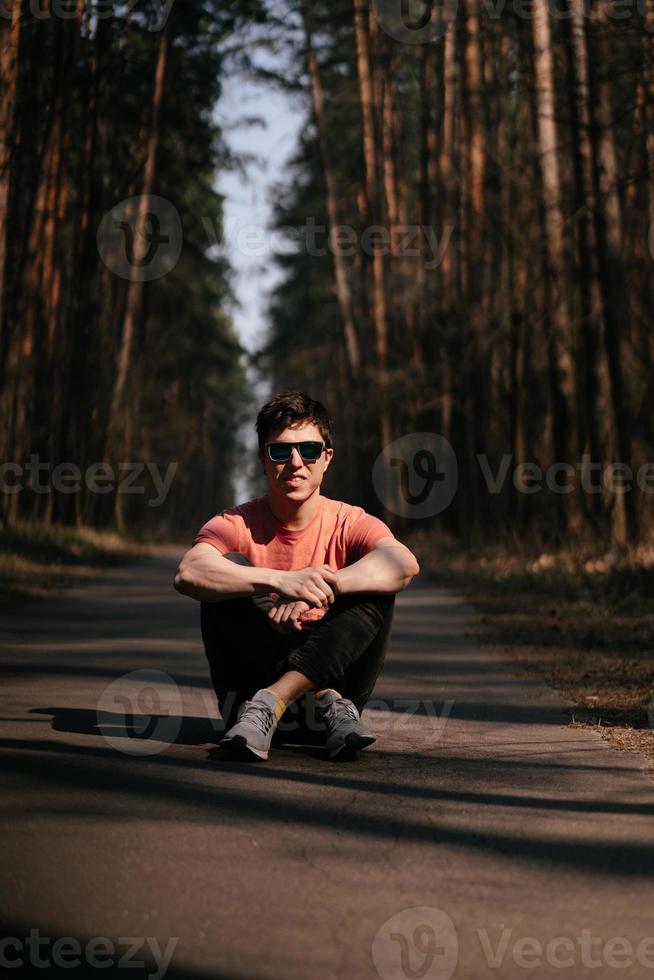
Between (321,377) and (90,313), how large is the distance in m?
39.7

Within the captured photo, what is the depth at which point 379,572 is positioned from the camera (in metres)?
6.33

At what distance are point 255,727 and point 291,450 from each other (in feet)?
3.83

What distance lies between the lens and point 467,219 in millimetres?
29469

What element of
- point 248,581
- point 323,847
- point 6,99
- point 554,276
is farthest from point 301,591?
point 554,276

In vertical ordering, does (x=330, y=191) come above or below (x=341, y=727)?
above

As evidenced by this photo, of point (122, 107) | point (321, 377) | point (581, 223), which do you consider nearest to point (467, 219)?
point (122, 107)

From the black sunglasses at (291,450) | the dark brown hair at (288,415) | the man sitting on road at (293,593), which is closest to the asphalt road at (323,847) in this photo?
the man sitting on road at (293,593)

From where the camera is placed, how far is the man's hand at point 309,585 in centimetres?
621

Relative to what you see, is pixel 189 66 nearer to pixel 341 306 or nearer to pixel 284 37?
pixel 284 37

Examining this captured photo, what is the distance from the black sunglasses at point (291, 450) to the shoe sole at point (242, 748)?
1170mm

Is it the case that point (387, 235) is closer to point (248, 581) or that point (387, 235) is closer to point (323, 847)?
point (248, 581)

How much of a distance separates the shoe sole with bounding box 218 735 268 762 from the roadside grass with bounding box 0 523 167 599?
334 inches

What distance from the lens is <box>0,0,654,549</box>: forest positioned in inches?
751

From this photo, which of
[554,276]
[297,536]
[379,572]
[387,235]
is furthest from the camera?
[387,235]
